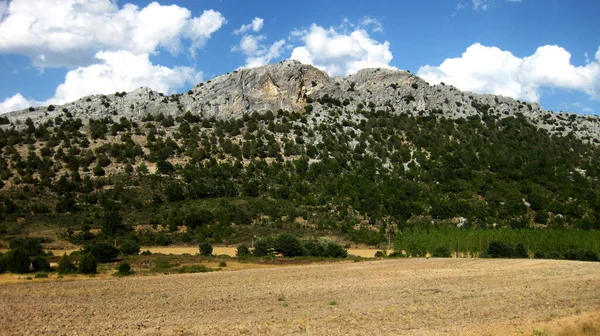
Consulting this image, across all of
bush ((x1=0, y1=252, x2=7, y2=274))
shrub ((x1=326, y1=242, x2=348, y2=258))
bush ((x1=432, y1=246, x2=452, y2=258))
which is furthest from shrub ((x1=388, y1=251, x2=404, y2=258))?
bush ((x1=0, y1=252, x2=7, y2=274))

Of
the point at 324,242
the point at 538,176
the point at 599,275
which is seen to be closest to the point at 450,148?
the point at 538,176

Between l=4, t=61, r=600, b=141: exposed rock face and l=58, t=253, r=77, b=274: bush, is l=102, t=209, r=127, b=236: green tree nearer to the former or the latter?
l=58, t=253, r=77, b=274: bush

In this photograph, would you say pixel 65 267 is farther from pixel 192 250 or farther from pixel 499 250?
pixel 499 250

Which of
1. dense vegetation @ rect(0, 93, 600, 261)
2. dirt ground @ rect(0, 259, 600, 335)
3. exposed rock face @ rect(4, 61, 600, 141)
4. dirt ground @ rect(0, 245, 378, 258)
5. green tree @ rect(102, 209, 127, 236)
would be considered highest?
exposed rock face @ rect(4, 61, 600, 141)

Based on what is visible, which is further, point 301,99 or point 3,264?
point 301,99

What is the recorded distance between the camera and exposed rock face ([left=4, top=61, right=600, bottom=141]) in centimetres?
8938

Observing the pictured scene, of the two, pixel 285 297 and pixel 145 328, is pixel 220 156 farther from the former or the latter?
pixel 145 328

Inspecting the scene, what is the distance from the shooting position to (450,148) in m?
80.3

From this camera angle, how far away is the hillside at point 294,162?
58969 mm

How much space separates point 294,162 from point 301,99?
22.4 metres

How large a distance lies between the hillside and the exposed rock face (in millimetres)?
313

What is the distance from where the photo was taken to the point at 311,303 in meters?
20.2

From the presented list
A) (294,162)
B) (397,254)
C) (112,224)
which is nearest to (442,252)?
(397,254)

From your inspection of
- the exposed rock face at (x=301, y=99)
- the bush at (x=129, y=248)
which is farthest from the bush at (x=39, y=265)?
the exposed rock face at (x=301, y=99)
